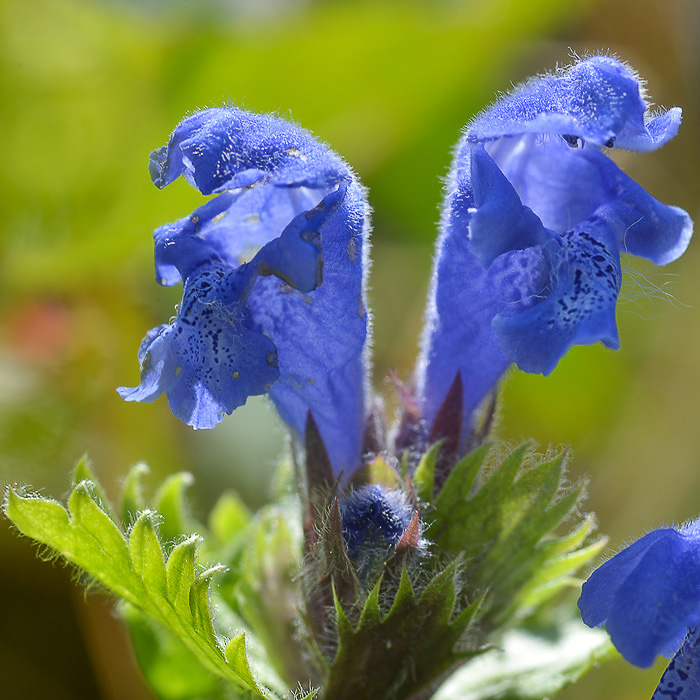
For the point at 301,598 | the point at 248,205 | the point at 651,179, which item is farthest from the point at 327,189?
the point at 651,179

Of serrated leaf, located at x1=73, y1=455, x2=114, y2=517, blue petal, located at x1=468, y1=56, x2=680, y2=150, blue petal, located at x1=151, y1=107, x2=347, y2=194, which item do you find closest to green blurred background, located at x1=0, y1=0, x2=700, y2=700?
serrated leaf, located at x1=73, y1=455, x2=114, y2=517

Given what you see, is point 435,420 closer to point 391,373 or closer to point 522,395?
point 391,373

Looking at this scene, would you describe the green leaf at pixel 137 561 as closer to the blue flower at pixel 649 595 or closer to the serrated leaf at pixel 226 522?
the blue flower at pixel 649 595

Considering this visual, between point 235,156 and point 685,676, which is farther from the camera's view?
point 235,156

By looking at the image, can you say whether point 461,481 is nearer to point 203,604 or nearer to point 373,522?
point 373,522

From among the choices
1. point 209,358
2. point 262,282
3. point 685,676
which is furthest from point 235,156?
point 685,676
